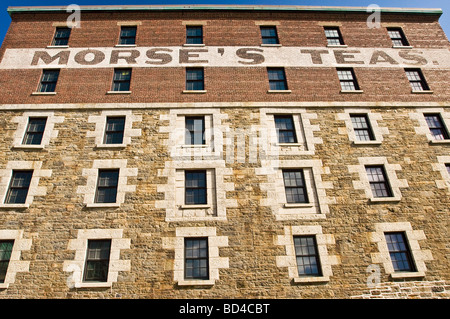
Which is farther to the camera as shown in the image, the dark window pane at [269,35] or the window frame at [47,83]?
the dark window pane at [269,35]

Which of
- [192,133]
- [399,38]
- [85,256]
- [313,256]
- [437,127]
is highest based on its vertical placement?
[399,38]

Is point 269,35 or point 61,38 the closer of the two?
point 61,38

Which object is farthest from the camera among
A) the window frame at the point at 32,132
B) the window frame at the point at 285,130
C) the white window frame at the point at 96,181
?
the window frame at the point at 285,130

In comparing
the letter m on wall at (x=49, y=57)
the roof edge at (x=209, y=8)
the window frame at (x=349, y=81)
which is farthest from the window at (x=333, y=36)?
the letter m on wall at (x=49, y=57)

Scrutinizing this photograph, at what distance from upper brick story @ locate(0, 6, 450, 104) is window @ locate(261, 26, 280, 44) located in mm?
71

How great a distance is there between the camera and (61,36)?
797 inches

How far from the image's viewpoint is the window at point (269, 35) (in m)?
20.5

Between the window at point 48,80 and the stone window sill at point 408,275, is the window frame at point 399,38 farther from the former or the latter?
the window at point 48,80

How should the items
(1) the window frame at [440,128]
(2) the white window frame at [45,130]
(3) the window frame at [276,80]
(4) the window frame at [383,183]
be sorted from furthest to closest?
(3) the window frame at [276,80] < (1) the window frame at [440,128] < (2) the white window frame at [45,130] < (4) the window frame at [383,183]

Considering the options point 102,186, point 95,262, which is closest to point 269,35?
point 102,186

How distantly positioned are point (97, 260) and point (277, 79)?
47.0 feet

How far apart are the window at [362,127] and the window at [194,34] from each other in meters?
11.3

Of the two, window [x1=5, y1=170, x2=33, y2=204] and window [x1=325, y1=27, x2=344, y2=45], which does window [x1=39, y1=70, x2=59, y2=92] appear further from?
window [x1=325, y1=27, x2=344, y2=45]

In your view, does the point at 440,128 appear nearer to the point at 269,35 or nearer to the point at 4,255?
the point at 269,35
